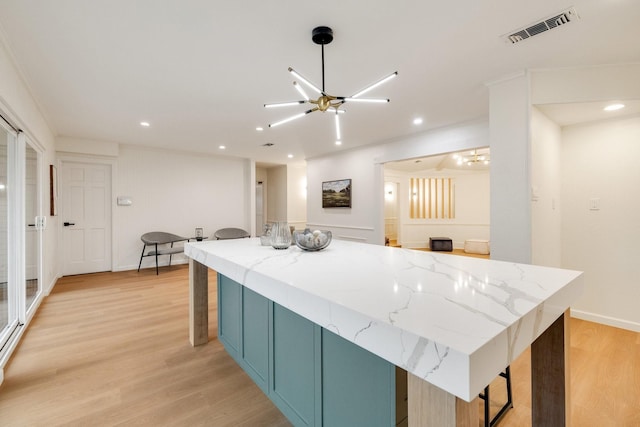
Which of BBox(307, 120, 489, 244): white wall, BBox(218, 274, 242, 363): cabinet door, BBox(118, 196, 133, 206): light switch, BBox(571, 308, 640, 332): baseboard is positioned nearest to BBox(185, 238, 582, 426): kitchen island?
BBox(218, 274, 242, 363): cabinet door

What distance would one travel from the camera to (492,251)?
9.36ft

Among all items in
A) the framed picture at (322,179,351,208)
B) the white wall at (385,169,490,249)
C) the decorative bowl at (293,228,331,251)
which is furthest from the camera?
the white wall at (385,169,490,249)

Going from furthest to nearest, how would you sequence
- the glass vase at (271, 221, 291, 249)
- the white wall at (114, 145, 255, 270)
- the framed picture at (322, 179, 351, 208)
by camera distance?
1. the framed picture at (322, 179, 351, 208)
2. the white wall at (114, 145, 255, 270)
3. the glass vase at (271, 221, 291, 249)

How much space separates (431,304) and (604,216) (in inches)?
139

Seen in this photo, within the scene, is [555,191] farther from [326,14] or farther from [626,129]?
[326,14]

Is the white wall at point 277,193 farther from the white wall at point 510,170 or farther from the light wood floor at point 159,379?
the white wall at point 510,170

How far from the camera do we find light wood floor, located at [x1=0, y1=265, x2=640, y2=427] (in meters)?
1.73

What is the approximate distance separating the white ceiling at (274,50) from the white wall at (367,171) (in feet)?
1.61

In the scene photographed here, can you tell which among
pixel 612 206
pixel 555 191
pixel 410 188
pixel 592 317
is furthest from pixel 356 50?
pixel 410 188

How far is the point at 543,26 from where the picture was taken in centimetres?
199

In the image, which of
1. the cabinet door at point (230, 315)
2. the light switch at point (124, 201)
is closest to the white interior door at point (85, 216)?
the light switch at point (124, 201)

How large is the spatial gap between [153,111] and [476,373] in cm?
432

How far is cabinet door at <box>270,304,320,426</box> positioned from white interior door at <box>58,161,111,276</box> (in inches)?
215

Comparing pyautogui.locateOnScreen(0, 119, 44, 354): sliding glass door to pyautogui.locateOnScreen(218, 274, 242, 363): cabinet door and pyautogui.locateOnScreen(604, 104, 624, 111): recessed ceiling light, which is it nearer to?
pyautogui.locateOnScreen(218, 274, 242, 363): cabinet door
